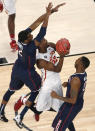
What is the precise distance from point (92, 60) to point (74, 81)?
121 inches

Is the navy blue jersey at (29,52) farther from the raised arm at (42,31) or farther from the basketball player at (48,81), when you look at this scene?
the basketball player at (48,81)

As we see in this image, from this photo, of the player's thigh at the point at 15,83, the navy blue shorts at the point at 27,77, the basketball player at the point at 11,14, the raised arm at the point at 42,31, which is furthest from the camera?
the basketball player at the point at 11,14

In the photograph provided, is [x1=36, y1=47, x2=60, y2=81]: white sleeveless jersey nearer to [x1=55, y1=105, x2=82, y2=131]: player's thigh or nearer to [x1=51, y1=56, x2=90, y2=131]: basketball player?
[x1=51, y1=56, x2=90, y2=131]: basketball player

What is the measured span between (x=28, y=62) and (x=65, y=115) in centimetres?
103

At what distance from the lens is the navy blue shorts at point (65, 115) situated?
5762mm

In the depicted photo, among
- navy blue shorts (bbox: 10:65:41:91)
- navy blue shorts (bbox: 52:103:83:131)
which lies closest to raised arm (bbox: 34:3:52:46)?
navy blue shorts (bbox: 10:65:41:91)

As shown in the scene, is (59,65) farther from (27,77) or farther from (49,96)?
(27,77)

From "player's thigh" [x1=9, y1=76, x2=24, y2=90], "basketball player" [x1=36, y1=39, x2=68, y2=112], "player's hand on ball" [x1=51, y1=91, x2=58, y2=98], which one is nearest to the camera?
"player's hand on ball" [x1=51, y1=91, x2=58, y2=98]

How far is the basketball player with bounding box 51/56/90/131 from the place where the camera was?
5.54 metres

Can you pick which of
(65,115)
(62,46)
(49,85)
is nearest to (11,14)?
(49,85)

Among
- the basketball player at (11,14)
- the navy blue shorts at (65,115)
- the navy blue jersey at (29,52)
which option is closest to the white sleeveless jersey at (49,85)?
the navy blue jersey at (29,52)

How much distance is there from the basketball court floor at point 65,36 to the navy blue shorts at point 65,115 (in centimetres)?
87

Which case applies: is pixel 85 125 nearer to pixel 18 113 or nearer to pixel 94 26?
pixel 18 113

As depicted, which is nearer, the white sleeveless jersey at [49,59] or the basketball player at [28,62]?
the basketball player at [28,62]
